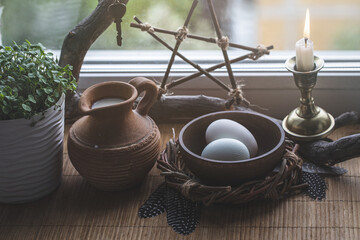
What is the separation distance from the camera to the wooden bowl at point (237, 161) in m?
0.87

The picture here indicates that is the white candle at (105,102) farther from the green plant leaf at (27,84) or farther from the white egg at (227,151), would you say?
the white egg at (227,151)

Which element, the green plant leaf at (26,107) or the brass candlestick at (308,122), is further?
the brass candlestick at (308,122)

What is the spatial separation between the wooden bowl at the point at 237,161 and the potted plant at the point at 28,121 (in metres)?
0.24

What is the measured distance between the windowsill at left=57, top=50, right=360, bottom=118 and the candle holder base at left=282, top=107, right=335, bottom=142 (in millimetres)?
173

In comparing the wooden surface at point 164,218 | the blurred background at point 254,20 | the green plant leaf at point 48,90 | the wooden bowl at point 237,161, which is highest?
the green plant leaf at point 48,90

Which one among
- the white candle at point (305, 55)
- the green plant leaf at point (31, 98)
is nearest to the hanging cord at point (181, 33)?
the white candle at point (305, 55)

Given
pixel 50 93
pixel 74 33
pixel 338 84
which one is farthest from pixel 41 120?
pixel 338 84

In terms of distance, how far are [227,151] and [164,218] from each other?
0.55 feet

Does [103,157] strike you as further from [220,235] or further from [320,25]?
[320,25]

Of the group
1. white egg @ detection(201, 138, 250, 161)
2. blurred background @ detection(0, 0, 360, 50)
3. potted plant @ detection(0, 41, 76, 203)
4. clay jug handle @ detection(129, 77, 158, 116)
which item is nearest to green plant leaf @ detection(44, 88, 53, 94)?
potted plant @ detection(0, 41, 76, 203)

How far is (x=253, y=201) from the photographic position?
935mm

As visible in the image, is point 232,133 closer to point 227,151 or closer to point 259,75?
point 227,151

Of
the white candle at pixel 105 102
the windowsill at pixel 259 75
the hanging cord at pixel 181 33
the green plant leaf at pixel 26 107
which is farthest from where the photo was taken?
the windowsill at pixel 259 75

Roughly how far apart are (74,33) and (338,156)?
600 millimetres
